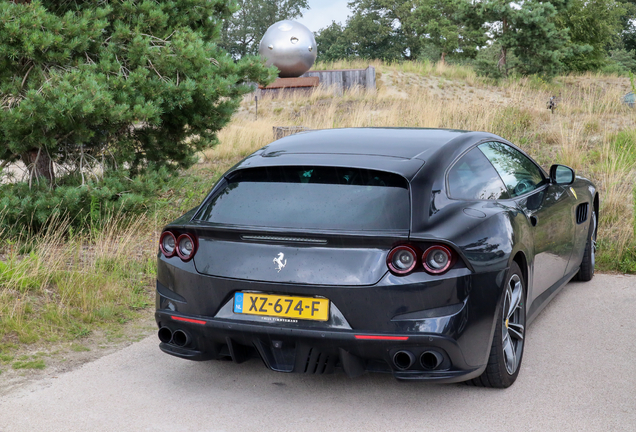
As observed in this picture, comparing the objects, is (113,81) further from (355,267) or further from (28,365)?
(355,267)

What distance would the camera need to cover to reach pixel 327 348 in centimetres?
322

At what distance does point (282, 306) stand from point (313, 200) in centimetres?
61

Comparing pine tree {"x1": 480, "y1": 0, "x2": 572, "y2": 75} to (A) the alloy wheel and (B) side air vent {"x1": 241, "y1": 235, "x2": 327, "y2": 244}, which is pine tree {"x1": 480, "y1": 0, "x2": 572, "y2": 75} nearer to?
(A) the alloy wheel

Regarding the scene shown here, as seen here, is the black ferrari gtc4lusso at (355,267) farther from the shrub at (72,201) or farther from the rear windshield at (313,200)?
the shrub at (72,201)

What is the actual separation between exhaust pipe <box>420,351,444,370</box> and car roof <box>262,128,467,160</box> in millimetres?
1147

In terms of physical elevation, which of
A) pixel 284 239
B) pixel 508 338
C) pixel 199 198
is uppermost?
pixel 284 239

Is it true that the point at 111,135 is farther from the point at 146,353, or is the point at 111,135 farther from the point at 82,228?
the point at 146,353

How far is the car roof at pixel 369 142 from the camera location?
12.7 feet

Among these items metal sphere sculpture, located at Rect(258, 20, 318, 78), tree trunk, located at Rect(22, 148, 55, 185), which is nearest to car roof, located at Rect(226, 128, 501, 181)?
tree trunk, located at Rect(22, 148, 55, 185)

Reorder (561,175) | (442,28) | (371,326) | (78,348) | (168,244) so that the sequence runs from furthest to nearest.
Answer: (442,28) → (561,175) → (78,348) → (168,244) → (371,326)

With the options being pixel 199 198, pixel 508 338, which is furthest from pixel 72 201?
pixel 508 338

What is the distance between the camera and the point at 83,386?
388 cm

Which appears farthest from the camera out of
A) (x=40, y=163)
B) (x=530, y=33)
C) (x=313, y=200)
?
(x=530, y=33)

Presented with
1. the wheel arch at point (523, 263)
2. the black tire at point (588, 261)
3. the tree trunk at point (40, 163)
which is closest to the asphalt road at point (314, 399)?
the wheel arch at point (523, 263)
